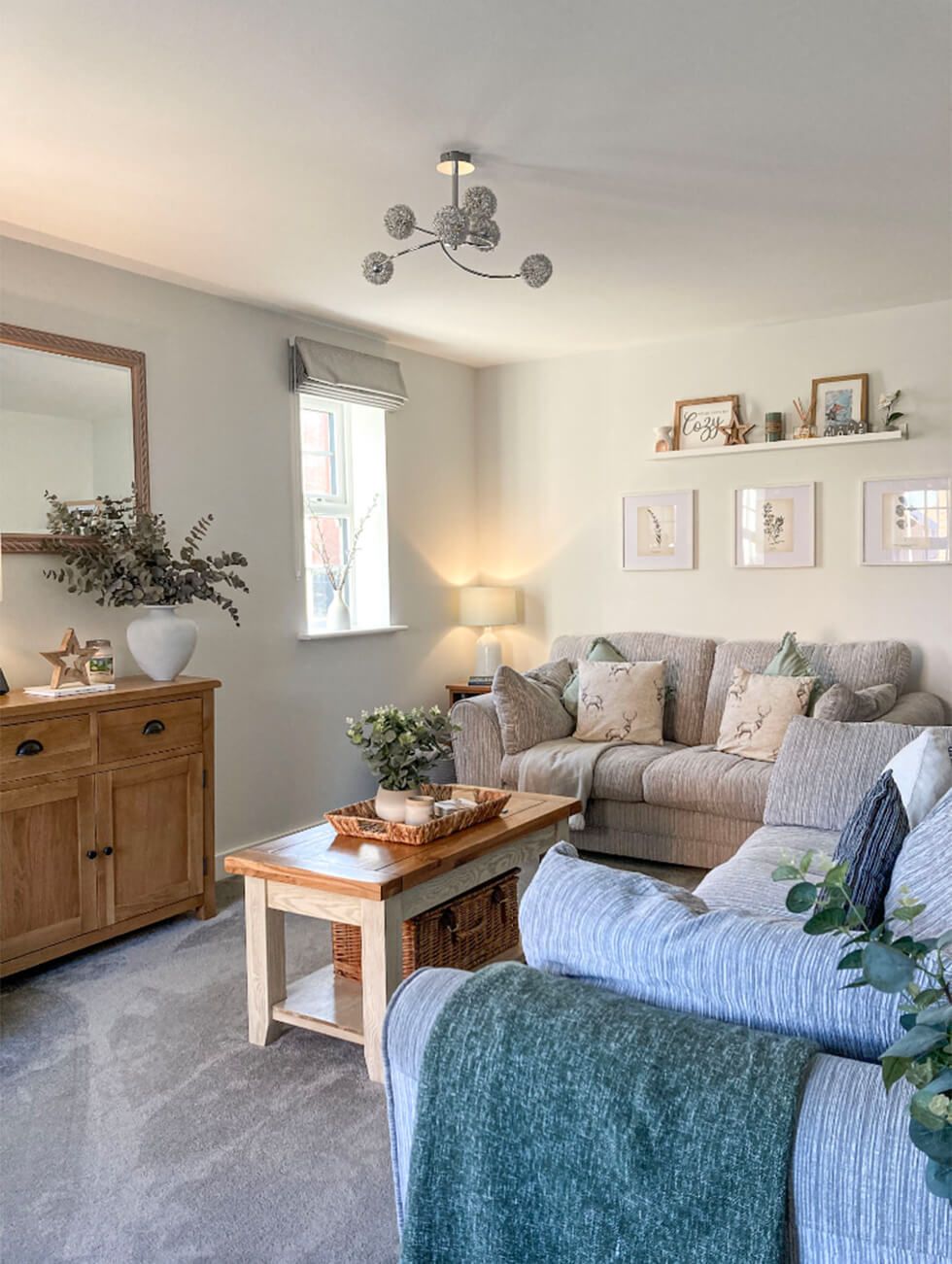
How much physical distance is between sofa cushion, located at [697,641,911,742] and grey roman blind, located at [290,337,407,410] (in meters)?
2.09

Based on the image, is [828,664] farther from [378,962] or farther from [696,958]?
[696,958]

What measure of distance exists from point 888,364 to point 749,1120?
4.39 meters

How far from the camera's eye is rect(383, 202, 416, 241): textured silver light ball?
112 inches

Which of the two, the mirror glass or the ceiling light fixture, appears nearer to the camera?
the ceiling light fixture

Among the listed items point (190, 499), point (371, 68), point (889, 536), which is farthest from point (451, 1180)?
point (889, 536)

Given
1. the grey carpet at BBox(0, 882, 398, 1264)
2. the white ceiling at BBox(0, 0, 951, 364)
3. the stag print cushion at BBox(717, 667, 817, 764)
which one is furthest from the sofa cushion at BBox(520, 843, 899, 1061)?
the stag print cushion at BBox(717, 667, 817, 764)

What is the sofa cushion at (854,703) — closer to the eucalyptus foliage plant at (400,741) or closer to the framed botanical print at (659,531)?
the framed botanical print at (659,531)

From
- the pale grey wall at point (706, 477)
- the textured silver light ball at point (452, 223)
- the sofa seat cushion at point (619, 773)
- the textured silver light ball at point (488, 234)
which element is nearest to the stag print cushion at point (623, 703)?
the sofa seat cushion at point (619, 773)

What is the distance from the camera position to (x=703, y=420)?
5270 mm

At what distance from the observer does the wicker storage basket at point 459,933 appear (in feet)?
9.09

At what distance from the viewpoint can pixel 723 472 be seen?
5230 millimetres

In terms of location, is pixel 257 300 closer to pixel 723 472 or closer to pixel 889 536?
pixel 723 472

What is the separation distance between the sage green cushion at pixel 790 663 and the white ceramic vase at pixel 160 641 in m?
2.55

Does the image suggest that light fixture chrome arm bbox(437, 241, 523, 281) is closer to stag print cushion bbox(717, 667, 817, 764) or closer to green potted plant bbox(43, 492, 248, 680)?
green potted plant bbox(43, 492, 248, 680)
